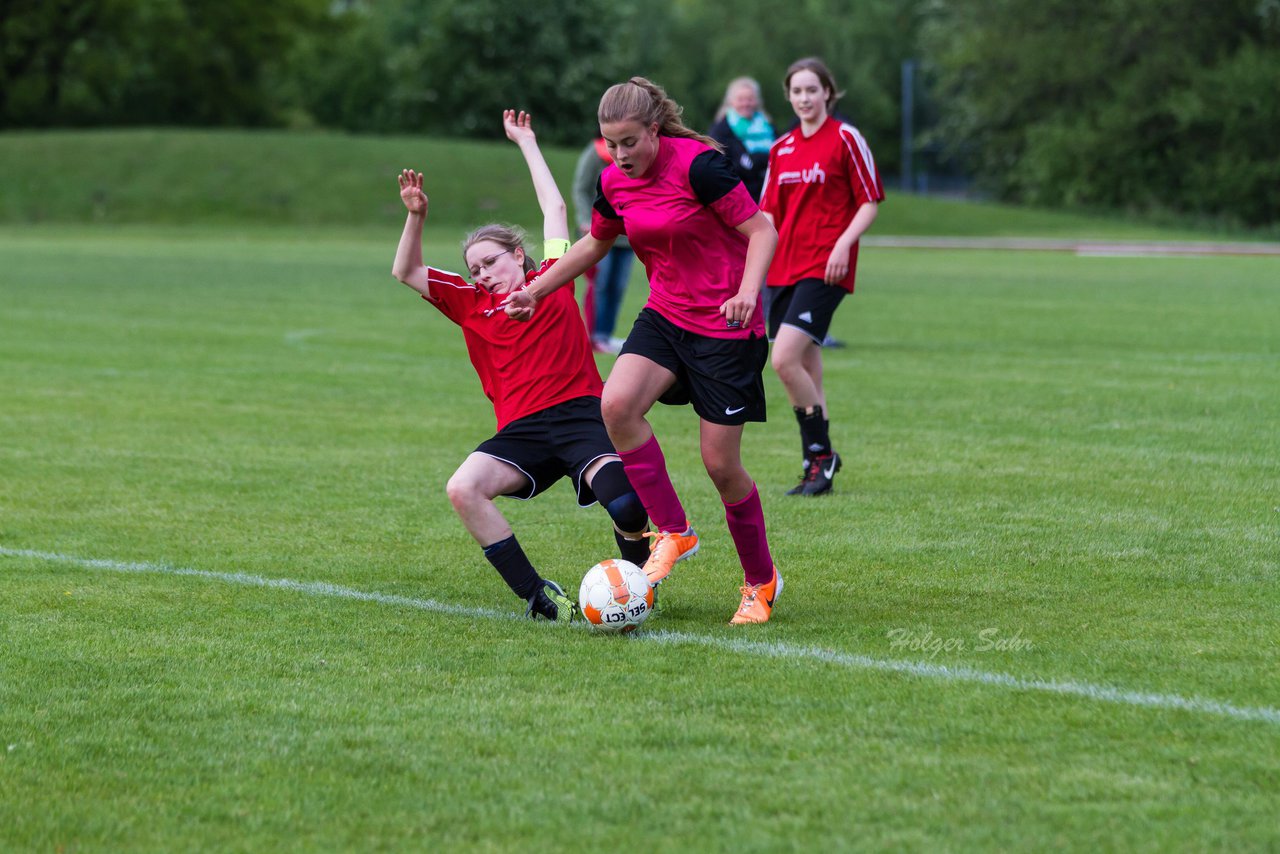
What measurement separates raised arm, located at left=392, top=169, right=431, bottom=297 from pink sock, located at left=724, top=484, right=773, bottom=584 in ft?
4.55

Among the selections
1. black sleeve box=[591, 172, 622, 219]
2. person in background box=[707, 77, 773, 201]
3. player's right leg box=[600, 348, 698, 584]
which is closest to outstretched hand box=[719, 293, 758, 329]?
player's right leg box=[600, 348, 698, 584]

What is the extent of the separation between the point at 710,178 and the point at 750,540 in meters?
1.21

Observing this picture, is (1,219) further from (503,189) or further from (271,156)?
(503,189)

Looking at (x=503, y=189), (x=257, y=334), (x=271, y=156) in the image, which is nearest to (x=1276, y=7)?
(x=503, y=189)

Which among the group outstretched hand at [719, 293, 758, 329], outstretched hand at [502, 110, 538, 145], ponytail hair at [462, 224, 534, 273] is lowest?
outstretched hand at [719, 293, 758, 329]

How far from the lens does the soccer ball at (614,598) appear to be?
5.16 m

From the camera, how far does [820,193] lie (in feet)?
27.8

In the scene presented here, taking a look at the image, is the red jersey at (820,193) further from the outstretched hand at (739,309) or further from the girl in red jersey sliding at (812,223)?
the outstretched hand at (739,309)

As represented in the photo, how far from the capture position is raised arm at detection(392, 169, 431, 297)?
5.61 metres

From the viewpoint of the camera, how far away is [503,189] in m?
49.1

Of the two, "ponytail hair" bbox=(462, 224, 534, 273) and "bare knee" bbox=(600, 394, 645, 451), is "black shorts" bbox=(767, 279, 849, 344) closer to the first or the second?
"ponytail hair" bbox=(462, 224, 534, 273)

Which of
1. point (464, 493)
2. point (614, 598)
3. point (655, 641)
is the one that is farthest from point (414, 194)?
point (655, 641)

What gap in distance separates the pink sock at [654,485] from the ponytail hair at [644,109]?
1.06 meters

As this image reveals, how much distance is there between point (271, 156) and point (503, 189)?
8.02m
